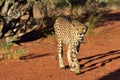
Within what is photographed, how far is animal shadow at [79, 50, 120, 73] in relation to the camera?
10698mm

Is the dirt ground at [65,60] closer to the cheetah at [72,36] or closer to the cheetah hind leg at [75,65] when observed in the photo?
the cheetah hind leg at [75,65]

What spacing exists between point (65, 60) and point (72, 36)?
1.75 m

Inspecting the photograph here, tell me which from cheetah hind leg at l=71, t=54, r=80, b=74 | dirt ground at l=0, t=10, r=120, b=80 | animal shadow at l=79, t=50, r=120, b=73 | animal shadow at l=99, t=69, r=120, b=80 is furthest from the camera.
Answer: animal shadow at l=79, t=50, r=120, b=73

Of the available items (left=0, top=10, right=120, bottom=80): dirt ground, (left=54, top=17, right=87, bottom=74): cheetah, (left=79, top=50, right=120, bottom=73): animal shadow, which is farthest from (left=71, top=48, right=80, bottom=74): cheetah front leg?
(left=79, top=50, right=120, bottom=73): animal shadow

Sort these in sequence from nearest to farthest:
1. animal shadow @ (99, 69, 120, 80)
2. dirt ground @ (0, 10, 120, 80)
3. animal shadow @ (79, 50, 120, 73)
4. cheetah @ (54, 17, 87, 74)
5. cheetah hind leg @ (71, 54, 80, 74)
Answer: animal shadow @ (99, 69, 120, 80)
dirt ground @ (0, 10, 120, 80)
cheetah @ (54, 17, 87, 74)
cheetah hind leg @ (71, 54, 80, 74)
animal shadow @ (79, 50, 120, 73)

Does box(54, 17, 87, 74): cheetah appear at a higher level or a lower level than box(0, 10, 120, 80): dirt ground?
higher

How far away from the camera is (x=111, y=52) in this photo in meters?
13.0

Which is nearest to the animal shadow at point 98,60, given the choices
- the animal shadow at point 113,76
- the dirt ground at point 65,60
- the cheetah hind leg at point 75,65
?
the dirt ground at point 65,60

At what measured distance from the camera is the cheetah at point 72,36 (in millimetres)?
9820

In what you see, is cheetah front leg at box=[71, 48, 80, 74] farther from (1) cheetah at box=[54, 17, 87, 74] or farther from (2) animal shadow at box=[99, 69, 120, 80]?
(2) animal shadow at box=[99, 69, 120, 80]

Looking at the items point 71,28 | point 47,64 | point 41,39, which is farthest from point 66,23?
point 41,39

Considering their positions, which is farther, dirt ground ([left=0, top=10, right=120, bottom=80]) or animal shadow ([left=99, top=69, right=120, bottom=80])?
dirt ground ([left=0, top=10, right=120, bottom=80])

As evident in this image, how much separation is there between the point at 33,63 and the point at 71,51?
134cm

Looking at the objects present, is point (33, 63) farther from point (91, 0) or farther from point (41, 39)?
point (91, 0)
